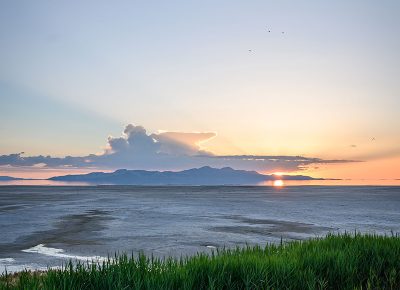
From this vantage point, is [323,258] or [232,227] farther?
[232,227]

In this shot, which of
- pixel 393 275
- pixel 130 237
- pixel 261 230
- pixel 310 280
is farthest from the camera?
pixel 261 230

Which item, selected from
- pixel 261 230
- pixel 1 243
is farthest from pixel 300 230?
pixel 1 243

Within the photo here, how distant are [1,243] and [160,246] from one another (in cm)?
868

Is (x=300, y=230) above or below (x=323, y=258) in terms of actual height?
below

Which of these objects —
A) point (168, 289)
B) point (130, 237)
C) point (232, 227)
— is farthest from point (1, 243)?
point (168, 289)

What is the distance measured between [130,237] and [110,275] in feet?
66.4

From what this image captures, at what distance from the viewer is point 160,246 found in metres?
22.7

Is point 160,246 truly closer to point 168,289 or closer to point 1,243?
point 1,243

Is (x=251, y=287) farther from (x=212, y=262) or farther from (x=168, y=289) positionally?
(x=168, y=289)

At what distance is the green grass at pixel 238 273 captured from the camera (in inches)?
260

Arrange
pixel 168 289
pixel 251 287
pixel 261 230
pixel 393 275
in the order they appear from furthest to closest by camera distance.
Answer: pixel 261 230 < pixel 393 275 < pixel 251 287 < pixel 168 289

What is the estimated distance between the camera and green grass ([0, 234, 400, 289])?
6.61 meters

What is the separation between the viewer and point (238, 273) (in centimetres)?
770

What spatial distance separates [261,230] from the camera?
30656 mm
